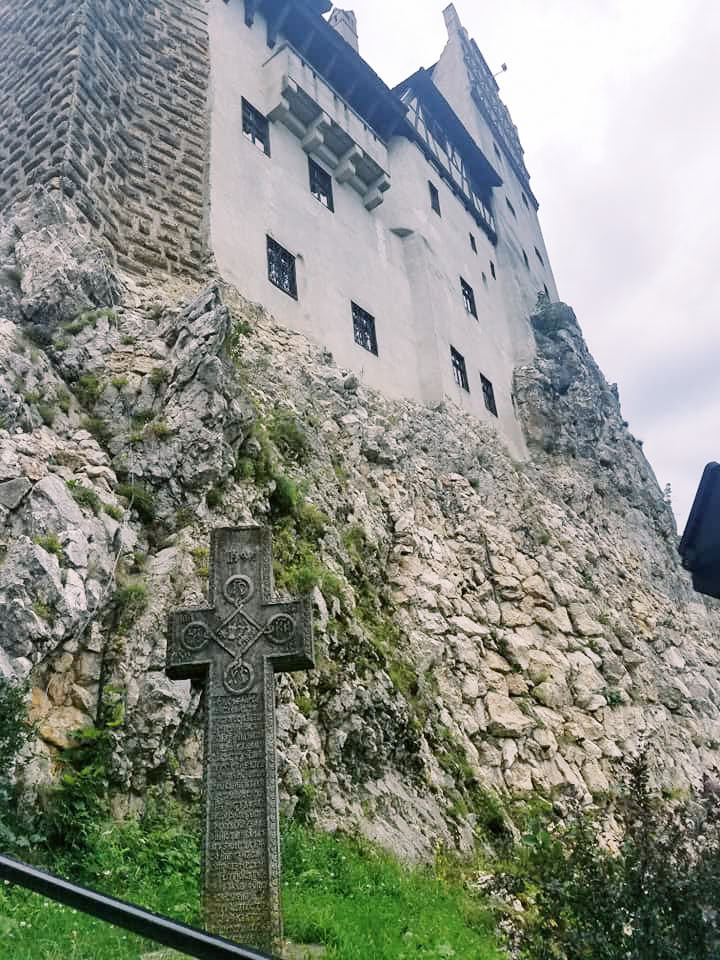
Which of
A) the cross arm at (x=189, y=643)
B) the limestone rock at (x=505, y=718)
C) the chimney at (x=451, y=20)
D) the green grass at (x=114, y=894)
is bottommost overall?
the green grass at (x=114, y=894)

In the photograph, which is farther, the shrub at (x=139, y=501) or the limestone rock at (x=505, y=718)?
the limestone rock at (x=505, y=718)


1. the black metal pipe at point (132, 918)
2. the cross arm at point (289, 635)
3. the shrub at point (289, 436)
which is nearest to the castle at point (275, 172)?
the shrub at point (289, 436)

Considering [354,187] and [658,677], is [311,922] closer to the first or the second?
[658,677]

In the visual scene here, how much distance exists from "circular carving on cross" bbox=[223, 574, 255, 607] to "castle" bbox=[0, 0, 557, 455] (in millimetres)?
9053

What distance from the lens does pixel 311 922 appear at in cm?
526

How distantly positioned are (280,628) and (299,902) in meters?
1.97

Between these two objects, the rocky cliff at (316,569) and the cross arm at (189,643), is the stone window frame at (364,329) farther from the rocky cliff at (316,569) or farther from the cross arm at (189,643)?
the cross arm at (189,643)

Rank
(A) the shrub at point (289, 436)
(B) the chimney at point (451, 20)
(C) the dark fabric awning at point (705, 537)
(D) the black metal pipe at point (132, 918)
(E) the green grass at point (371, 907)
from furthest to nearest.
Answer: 1. (B) the chimney at point (451, 20)
2. (A) the shrub at point (289, 436)
3. (E) the green grass at point (371, 907)
4. (D) the black metal pipe at point (132, 918)
5. (C) the dark fabric awning at point (705, 537)

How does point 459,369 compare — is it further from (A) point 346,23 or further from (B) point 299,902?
(B) point 299,902

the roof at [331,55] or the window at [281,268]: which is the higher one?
the roof at [331,55]

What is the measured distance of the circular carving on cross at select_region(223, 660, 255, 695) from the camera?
5.36 meters

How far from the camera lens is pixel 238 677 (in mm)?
5395

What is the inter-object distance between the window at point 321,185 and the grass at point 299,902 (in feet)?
48.6

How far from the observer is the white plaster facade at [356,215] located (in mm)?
15875
